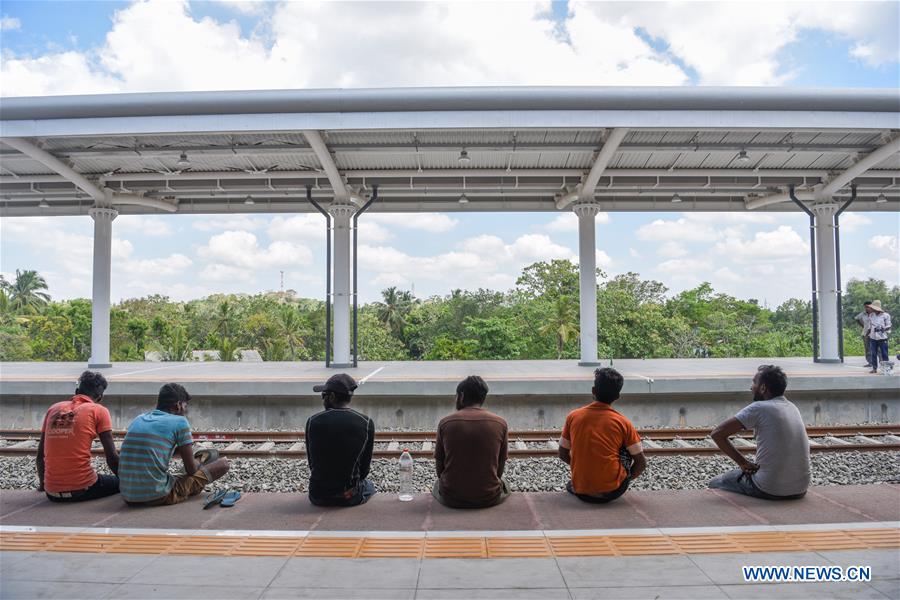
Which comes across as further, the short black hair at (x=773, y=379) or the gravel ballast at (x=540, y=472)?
the gravel ballast at (x=540, y=472)

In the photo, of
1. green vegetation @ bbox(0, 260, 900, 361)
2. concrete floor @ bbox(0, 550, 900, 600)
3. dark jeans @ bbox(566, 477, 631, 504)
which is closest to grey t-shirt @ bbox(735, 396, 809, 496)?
concrete floor @ bbox(0, 550, 900, 600)

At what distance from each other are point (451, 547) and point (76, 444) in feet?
10.7

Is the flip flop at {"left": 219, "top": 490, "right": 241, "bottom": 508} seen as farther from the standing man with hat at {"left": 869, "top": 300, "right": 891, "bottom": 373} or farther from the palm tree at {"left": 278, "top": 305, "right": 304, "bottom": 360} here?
the palm tree at {"left": 278, "top": 305, "right": 304, "bottom": 360}

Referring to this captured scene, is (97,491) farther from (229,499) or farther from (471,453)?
(471,453)

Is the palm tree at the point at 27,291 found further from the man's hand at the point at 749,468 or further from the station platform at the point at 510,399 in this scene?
the man's hand at the point at 749,468

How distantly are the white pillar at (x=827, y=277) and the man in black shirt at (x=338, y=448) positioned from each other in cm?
1583

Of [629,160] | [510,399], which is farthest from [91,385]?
[629,160]

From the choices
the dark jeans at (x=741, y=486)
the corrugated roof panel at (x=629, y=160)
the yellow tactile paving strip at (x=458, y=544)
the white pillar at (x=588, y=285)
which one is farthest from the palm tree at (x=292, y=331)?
the dark jeans at (x=741, y=486)

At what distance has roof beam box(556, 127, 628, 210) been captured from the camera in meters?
11.2

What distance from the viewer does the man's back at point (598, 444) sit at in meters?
4.36

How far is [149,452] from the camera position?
439cm

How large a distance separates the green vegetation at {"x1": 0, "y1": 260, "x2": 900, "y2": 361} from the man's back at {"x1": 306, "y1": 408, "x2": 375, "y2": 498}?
922 inches

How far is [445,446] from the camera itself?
4387mm

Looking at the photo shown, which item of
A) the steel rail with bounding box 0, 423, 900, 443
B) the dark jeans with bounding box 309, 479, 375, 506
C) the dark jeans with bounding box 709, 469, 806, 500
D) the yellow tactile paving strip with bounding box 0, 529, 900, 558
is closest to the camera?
the yellow tactile paving strip with bounding box 0, 529, 900, 558
